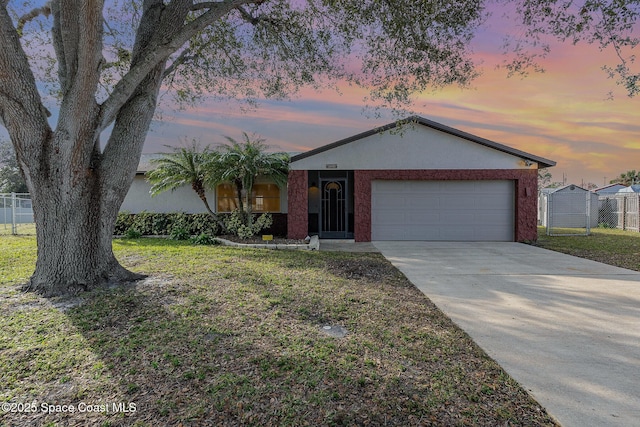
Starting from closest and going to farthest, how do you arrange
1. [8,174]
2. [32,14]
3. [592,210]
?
[32,14] < [592,210] < [8,174]

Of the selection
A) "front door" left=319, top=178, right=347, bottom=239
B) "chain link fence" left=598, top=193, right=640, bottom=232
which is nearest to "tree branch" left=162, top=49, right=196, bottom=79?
"front door" left=319, top=178, right=347, bottom=239

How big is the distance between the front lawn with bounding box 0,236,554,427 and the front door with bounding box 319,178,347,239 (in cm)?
720

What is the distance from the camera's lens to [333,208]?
12.6m

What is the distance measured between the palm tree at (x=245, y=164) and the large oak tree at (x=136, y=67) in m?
1.86

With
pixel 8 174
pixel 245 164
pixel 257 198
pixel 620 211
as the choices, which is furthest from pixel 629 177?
pixel 8 174

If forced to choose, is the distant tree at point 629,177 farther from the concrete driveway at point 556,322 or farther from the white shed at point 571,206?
the concrete driveway at point 556,322

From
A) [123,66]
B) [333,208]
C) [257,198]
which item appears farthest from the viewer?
[257,198]

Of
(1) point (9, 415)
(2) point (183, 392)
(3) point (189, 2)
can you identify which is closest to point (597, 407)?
(2) point (183, 392)

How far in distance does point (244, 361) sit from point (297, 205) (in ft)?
29.0

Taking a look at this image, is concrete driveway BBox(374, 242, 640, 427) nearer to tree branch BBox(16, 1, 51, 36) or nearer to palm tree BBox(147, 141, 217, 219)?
palm tree BBox(147, 141, 217, 219)

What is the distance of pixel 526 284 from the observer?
584 centimetres

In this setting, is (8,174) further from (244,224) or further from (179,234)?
(244,224)

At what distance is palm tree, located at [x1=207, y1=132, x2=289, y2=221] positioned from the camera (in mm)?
10633

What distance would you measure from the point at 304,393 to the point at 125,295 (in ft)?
11.7
